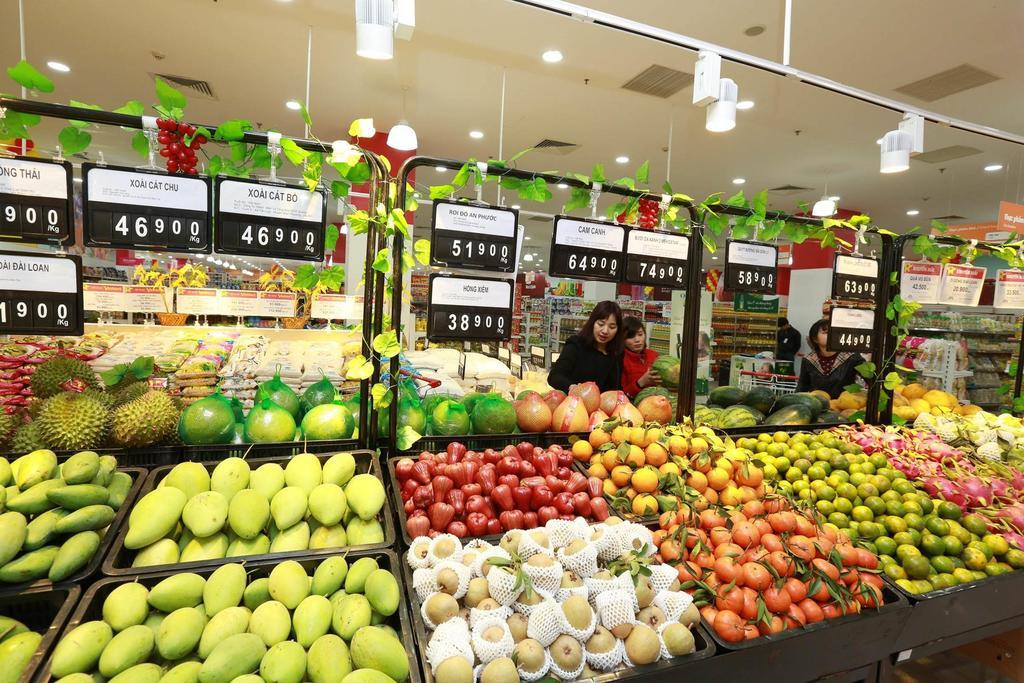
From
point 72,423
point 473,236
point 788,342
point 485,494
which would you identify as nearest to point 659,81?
point 473,236

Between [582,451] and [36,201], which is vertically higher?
[36,201]

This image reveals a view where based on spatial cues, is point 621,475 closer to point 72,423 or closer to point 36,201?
point 72,423

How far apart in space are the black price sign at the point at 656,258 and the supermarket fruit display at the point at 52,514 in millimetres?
1936

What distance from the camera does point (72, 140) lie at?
1661mm

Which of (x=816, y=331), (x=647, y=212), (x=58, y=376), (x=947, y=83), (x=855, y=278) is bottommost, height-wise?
(x=58, y=376)

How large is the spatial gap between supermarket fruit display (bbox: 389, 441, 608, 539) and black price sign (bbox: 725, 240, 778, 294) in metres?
1.25

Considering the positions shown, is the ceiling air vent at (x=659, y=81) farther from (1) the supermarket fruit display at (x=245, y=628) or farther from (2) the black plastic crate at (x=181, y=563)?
(1) the supermarket fruit display at (x=245, y=628)

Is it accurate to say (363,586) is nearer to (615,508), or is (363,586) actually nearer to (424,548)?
(424,548)

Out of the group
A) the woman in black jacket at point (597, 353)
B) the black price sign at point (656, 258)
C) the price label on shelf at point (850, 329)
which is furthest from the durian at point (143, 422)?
the price label on shelf at point (850, 329)

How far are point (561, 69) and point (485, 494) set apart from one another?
4474 millimetres

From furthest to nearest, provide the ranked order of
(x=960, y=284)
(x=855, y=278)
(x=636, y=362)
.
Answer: (x=636, y=362), (x=960, y=284), (x=855, y=278)

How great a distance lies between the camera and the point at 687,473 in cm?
197

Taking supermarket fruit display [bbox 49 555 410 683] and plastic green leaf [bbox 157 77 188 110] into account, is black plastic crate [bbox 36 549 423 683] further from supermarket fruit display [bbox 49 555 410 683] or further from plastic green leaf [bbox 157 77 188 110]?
plastic green leaf [bbox 157 77 188 110]

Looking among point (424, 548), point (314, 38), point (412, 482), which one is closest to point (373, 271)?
point (412, 482)
